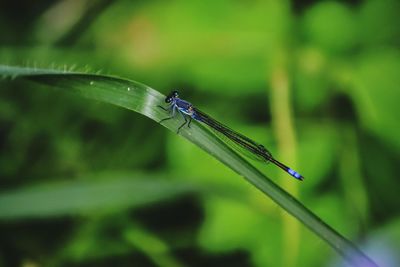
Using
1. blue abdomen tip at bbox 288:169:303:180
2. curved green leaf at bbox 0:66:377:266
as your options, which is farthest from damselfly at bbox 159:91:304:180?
curved green leaf at bbox 0:66:377:266

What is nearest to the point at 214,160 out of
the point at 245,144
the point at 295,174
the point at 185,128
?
the point at 245,144

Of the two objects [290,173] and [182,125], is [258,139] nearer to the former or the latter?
[290,173]

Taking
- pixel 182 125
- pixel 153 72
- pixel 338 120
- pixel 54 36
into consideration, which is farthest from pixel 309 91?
pixel 54 36

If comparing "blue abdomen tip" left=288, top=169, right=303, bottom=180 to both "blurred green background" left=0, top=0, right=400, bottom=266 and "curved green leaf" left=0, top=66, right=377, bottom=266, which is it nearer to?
"blurred green background" left=0, top=0, right=400, bottom=266

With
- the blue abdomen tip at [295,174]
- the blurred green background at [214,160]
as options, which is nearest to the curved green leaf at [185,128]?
the blurred green background at [214,160]

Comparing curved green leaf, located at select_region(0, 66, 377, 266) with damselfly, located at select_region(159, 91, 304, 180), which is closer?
curved green leaf, located at select_region(0, 66, 377, 266)

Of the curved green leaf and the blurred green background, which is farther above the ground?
the blurred green background
